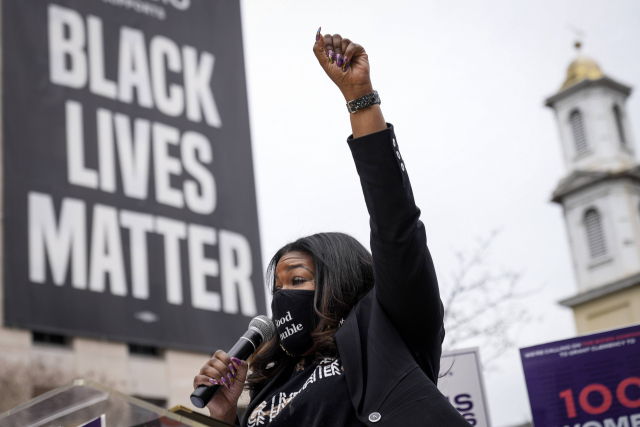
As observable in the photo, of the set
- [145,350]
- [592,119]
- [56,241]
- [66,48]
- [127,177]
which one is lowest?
[145,350]

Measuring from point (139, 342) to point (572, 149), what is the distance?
21.7 metres

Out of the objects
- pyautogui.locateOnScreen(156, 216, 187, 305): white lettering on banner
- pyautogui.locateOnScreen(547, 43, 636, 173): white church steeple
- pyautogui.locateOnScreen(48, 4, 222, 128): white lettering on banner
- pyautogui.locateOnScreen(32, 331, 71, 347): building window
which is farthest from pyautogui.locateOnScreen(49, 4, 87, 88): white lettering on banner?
pyautogui.locateOnScreen(547, 43, 636, 173): white church steeple

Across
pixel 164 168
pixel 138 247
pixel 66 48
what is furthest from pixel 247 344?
pixel 66 48

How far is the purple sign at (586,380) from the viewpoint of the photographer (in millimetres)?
3402

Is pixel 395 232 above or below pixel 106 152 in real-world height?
below

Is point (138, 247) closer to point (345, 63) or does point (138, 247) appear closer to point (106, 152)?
point (106, 152)

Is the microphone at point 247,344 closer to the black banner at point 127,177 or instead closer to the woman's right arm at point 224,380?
the woman's right arm at point 224,380

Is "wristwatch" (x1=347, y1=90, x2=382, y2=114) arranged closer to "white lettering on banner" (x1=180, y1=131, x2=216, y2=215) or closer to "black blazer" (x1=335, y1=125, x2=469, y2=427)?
"black blazer" (x1=335, y1=125, x2=469, y2=427)

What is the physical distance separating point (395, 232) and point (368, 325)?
349 millimetres

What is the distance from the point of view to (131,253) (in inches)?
647

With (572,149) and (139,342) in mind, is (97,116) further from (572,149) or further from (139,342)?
(572,149)

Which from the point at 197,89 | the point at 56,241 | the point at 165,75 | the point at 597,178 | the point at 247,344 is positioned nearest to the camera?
the point at 247,344

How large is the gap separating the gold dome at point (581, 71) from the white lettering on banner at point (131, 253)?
1892 cm

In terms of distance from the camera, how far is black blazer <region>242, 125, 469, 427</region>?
7.07ft
